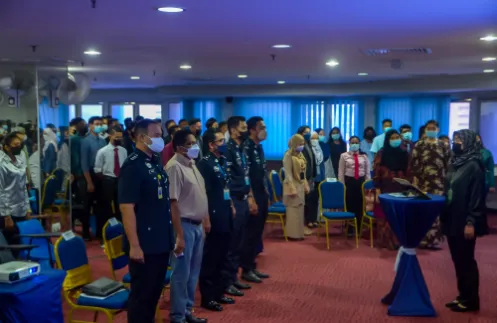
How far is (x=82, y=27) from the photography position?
5.53m

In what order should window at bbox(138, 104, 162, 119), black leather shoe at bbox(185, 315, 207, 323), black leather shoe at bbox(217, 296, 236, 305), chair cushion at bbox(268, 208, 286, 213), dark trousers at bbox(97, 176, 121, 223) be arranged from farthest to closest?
window at bbox(138, 104, 162, 119) → chair cushion at bbox(268, 208, 286, 213) → dark trousers at bbox(97, 176, 121, 223) → black leather shoe at bbox(217, 296, 236, 305) → black leather shoe at bbox(185, 315, 207, 323)

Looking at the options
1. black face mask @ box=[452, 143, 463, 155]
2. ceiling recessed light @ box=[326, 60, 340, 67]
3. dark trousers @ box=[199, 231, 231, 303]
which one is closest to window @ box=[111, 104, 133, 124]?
ceiling recessed light @ box=[326, 60, 340, 67]

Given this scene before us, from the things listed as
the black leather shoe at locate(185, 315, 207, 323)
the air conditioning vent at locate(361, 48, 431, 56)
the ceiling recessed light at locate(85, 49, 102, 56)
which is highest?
the ceiling recessed light at locate(85, 49, 102, 56)

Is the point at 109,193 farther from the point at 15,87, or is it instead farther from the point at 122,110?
the point at 122,110

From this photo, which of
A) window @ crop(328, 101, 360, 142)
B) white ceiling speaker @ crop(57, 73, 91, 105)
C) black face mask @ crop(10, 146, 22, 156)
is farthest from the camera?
window @ crop(328, 101, 360, 142)

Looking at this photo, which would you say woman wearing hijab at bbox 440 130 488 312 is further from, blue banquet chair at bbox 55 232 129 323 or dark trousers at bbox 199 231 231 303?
blue banquet chair at bbox 55 232 129 323

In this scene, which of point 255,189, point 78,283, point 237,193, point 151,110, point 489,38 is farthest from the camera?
point 151,110

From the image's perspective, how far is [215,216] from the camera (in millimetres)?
4730

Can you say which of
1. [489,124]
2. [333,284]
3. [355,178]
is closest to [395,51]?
[355,178]

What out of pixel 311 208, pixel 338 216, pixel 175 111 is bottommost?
pixel 311 208

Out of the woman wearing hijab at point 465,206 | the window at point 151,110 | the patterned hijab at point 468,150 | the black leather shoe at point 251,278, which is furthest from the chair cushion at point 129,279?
the window at point 151,110

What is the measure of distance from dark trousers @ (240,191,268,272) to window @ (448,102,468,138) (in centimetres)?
793

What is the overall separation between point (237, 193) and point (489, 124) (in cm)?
841

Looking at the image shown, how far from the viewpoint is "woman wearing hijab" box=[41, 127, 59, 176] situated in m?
7.65
